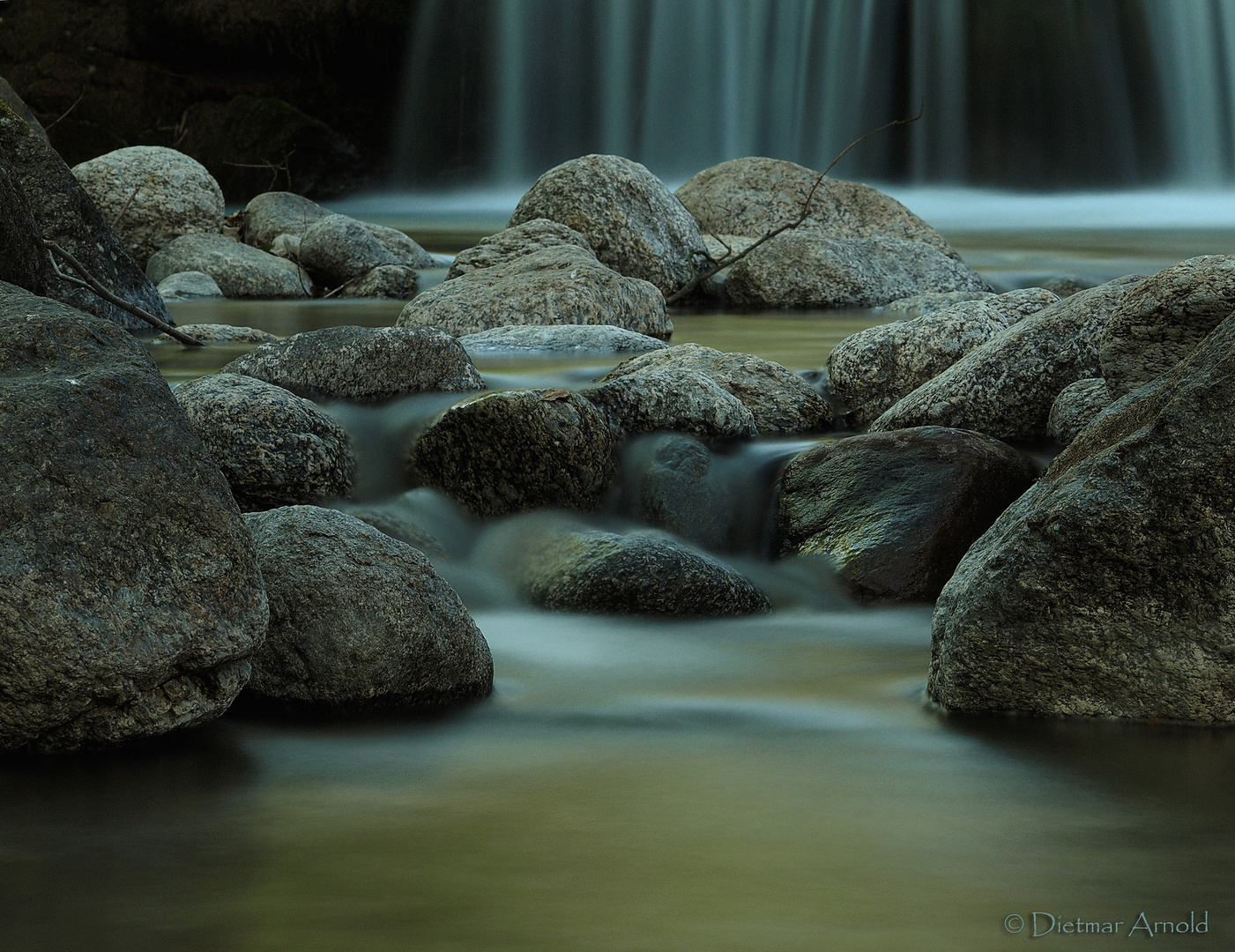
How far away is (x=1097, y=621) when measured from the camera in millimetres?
3213

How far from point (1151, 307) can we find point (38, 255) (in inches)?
190

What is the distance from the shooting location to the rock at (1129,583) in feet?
10.3

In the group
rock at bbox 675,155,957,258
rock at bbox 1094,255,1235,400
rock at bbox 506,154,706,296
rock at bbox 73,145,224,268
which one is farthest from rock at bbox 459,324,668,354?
rock at bbox 73,145,224,268

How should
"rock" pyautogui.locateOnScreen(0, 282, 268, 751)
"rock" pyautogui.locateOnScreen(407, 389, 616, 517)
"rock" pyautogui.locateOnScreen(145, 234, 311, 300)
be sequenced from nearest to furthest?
1. "rock" pyautogui.locateOnScreen(0, 282, 268, 751)
2. "rock" pyautogui.locateOnScreen(407, 389, 616, 517)
3. "rock" pyautogui.locateOnScreen(145, 234, 311, 300)

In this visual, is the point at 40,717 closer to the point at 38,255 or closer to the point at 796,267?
the point at 38,255

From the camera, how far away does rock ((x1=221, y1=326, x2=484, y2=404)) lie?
6.11m

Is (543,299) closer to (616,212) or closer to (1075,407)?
(616,212)

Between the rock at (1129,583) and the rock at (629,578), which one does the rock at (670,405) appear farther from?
the rock at (1129,583)

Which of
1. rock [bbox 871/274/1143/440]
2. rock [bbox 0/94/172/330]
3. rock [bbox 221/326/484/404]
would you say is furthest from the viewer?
rock [bbox 0/94/172/330]

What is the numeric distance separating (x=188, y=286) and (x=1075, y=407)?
8.14 meters

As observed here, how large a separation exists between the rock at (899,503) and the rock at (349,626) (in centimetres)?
186

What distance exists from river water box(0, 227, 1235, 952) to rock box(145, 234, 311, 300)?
854 centimetres

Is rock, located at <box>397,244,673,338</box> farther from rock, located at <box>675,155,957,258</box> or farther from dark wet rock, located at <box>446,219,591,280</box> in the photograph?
rock, located at <box>675,155,957,258</box>

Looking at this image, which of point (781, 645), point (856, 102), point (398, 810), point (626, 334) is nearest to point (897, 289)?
point (626, 334)
